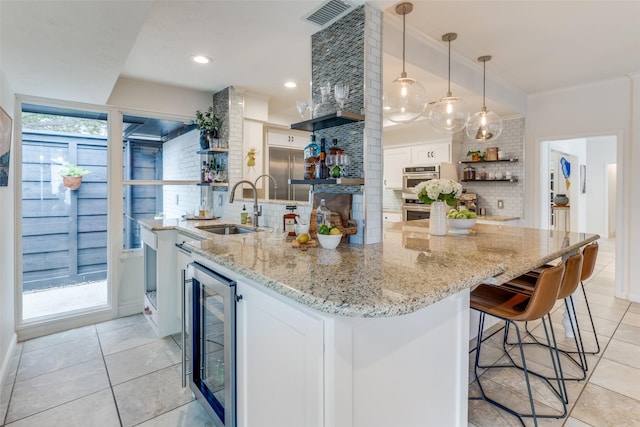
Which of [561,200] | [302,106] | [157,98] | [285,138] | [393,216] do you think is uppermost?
[157,98]

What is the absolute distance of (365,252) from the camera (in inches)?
71.1

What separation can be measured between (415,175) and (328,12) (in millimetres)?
3647

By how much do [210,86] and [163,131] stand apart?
833mm

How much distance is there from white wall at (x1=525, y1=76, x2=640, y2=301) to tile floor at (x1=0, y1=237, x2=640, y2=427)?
1.20 m

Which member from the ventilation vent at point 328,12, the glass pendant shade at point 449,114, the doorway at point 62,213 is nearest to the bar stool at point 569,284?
the glass pendant shade at point 449,114

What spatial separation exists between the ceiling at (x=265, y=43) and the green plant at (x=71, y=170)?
26.6 inches

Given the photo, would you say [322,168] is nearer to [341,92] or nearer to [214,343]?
[341,92]

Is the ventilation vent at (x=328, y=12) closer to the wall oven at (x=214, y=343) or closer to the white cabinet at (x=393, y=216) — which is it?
the wall oven at (x=214, y=343)

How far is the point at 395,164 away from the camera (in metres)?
5.89

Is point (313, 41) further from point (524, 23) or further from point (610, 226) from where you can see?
point (610, 226)

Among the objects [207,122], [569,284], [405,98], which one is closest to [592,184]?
[569,284]

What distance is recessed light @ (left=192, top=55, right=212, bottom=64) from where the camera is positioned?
2.95m

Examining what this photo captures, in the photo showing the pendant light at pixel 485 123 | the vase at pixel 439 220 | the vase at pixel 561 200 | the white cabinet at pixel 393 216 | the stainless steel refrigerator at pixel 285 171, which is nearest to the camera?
the vase at pixel 439 220

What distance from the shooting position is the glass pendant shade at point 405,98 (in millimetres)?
2355
